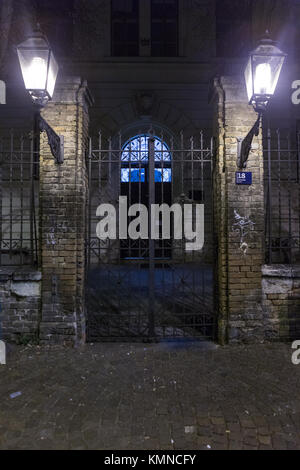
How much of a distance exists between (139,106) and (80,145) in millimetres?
6636

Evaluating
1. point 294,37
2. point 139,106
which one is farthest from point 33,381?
point 294,37

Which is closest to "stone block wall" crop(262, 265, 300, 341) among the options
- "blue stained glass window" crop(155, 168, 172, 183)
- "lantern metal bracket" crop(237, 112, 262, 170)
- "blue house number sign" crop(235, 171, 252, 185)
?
"blue house number sign" crop(235, 171, 252, 185)

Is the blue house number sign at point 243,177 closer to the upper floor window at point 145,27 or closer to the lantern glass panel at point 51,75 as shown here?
the lantern glass panel at point 51,75

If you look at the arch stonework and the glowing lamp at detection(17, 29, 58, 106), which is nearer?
the glowing lamp at detection(17, 29, 58, 106)

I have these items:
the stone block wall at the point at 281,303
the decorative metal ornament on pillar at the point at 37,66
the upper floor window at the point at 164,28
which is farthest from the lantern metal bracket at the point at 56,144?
the upper floor window at the point at 164,28

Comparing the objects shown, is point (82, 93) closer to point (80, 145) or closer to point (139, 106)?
point (80, 145)

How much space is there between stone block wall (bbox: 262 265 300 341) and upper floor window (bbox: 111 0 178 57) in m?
9.74

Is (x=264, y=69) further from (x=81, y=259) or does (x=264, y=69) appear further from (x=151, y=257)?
(x=81, y=259)

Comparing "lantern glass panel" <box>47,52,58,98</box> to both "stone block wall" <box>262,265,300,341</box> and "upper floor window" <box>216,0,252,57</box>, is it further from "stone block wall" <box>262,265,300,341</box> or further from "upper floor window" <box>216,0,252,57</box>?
"upper floor window" <box>216,0,252,57</box>

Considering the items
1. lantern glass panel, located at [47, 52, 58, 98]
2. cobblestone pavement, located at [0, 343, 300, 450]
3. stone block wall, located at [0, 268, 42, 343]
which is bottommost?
cobblestone pavement, located at [0, 343, 300, 450]

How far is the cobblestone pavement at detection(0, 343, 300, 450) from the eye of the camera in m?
2.17

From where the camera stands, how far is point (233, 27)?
10461 millimetres

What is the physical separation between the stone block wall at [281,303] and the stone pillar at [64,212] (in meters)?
2.77

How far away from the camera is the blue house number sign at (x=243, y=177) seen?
13.1 ft
